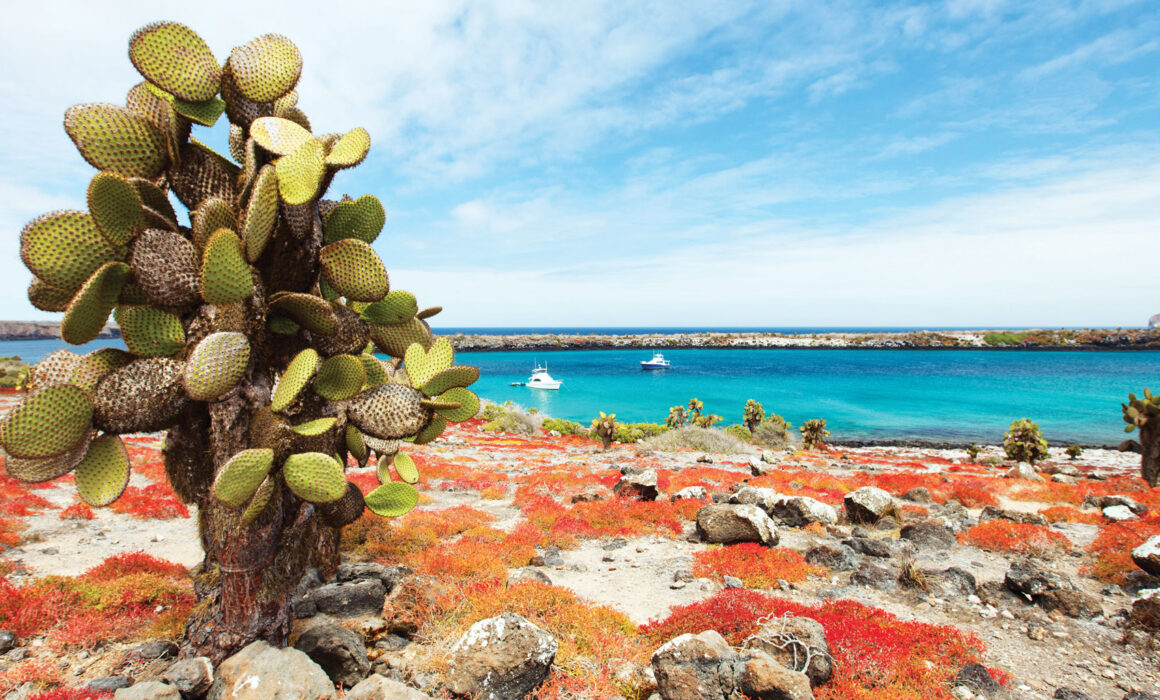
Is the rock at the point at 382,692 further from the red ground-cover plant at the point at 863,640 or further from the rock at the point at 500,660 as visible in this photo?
the red ground-cover plant at the point at 863,640

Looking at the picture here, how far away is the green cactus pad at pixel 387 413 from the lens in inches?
177

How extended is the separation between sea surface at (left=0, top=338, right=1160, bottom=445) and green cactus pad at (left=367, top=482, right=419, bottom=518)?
27.5 metres

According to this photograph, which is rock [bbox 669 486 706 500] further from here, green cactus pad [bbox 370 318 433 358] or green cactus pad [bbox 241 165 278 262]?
green cactus pad [bbox 241 165 278 262]

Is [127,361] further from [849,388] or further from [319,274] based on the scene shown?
[849,388]

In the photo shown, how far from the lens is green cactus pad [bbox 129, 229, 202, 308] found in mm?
3609

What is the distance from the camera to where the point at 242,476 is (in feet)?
11.6

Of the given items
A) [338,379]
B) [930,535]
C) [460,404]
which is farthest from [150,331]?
[930,535]

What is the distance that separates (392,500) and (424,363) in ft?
4.65

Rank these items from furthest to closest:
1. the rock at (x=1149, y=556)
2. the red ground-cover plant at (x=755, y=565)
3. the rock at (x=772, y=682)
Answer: the red ground-cover plant at (x=755, y=565), the rock at (x=1149, y=556), the rock at (x=772, y=682)

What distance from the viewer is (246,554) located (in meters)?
4.05

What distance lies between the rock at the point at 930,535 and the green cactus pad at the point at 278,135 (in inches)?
437

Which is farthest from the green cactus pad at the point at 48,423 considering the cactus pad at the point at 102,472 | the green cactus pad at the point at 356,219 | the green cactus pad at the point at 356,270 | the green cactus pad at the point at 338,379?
the green cactus pad at the point at 356,219

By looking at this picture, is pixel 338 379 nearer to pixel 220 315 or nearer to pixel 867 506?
pixel 220 315

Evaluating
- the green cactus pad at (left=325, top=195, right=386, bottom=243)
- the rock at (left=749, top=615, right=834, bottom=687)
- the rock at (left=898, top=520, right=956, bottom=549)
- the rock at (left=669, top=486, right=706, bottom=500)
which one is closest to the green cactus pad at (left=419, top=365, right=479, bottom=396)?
the green cactus pad at (left=325, top=195, right=386, bottom=243)
